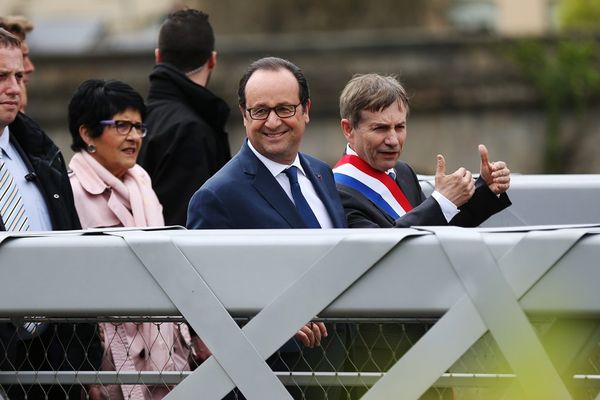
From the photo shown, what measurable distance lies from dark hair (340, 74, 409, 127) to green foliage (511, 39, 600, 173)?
1691 cm

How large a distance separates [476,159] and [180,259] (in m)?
18.8

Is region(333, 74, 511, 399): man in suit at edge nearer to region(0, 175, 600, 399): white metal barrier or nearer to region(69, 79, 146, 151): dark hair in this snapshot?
region(69, 79, 146, 151): dark hair

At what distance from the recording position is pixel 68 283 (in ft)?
13.0

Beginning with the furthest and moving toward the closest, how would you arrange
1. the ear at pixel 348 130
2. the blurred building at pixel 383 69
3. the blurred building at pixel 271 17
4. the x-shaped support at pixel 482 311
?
the blurred building at pixel 271 17, the blurred building at pixel 383 69, the ear at pixel 348 130, the x-shaped support at pixel 482 311

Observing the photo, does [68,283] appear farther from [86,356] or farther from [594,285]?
[594,285]

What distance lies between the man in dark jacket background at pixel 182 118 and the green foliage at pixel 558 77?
15645 millimetres

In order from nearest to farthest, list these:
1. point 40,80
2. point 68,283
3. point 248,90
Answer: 1. point 68,283
2. point 248,90
3. point 40,80

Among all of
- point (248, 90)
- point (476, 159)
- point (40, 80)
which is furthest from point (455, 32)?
point (248, 90)

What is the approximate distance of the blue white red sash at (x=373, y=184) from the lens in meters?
5.57

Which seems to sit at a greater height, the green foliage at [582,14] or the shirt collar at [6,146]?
the green foliage at [582,14]

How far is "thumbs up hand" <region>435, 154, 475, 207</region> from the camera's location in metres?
5.26

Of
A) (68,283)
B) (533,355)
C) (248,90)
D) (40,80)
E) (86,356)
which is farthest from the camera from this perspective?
(40,80)

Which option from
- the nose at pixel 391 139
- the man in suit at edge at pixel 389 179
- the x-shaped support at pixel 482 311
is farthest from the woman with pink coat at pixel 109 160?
the x-shaped support at pixel 482 311

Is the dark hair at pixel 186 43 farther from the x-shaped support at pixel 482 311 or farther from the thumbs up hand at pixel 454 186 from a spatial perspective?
the x-shaped support at pixel 482 311
